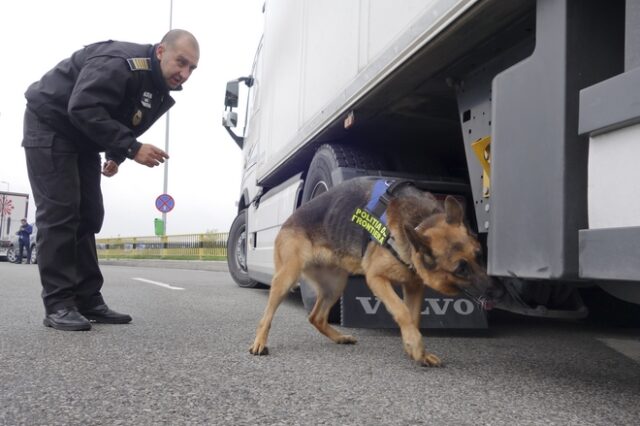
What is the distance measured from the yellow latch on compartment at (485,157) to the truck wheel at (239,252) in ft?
17.3

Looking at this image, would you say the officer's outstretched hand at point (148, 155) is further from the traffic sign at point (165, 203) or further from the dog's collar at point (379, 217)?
A: the traffic sign at point (165, 203)

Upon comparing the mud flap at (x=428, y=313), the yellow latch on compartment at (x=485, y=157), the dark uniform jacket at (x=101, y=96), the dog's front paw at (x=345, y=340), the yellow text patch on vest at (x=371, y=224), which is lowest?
the dog's front paw at (x=345, y=340)

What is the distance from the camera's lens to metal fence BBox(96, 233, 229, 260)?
768 inches

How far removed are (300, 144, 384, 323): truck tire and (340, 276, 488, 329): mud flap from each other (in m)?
0.37

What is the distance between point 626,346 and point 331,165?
230 centimetres

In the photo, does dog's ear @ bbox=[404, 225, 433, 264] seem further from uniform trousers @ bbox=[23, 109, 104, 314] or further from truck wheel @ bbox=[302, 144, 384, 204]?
uniform trousers @ bbox=[23, 109, 104, 314]

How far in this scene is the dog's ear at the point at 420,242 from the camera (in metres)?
2.60

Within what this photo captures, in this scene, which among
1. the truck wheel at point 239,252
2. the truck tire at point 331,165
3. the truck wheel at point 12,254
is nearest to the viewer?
the truck tire at point 331,165

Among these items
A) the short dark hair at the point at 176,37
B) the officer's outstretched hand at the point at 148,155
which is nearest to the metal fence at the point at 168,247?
the short dark hair at the point at 176,37

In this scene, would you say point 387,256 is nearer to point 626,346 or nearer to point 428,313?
point 428,313

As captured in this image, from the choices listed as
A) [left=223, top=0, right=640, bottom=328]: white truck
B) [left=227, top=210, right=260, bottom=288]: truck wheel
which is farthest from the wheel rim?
[left=223, top=0, right=640, bottom=328]: white truck

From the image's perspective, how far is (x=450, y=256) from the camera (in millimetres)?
2566

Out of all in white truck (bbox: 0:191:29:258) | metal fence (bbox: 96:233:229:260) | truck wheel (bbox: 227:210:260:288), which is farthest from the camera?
white truck (bbox: 0:191:29:258)

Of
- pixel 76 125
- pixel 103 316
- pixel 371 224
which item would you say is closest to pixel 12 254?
pixel 103 316
